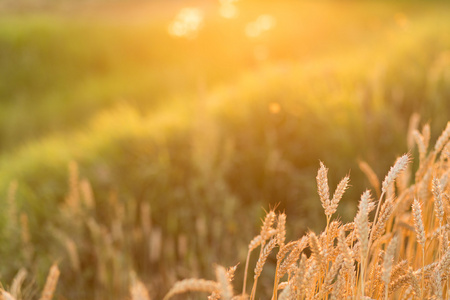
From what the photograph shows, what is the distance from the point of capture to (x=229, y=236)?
3.05m

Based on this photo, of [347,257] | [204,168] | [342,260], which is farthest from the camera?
[204,168]

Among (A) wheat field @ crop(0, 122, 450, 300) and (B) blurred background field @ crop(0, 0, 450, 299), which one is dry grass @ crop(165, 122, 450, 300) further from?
(B) blurred background field @ crop(0, 0, 450, 299)

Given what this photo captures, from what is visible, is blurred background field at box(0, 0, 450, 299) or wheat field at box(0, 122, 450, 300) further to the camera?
blurred background field at box(0, 0, 450, 299)

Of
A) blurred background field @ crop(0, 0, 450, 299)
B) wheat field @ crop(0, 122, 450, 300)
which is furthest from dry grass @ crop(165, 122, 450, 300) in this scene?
blurred background field @ crop(0, 0, 450, 299)

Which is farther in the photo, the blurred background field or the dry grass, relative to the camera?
the blurred background field

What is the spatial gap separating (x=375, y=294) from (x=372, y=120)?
198 cm

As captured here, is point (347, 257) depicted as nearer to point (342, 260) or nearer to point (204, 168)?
point (342, 260)

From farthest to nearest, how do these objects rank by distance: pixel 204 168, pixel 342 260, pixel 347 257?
1. pixel 204 168
2. pixel 342 260
3. pixel 347 257

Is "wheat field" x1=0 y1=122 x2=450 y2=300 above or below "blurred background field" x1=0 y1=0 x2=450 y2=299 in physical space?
below

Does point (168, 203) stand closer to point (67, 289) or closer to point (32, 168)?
point (67, 289)

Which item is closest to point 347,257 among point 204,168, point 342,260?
point 342,260

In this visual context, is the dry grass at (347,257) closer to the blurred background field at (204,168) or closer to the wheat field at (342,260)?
the wheat field at (342,260)

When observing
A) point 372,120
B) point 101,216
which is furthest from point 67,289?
point 372,120

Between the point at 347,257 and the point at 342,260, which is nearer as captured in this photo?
the point at 347,257
